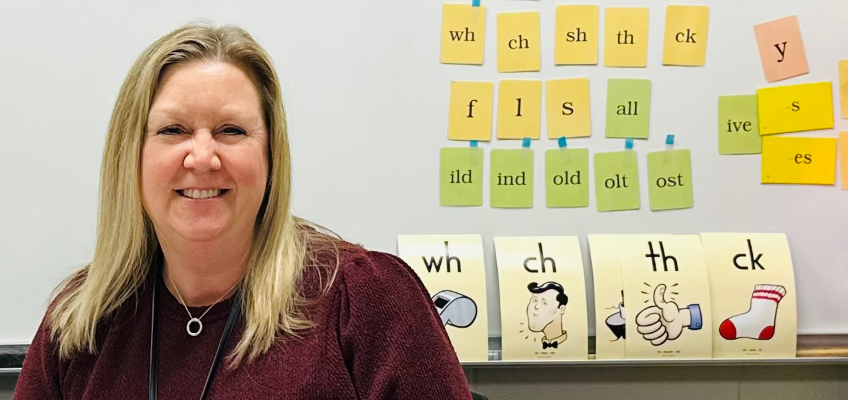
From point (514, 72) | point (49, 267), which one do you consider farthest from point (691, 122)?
point (49, 267)

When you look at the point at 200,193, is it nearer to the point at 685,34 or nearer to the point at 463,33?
the point at 463,33

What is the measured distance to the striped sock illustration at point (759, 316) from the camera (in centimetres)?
143

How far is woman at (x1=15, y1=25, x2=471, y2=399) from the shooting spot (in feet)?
3.35

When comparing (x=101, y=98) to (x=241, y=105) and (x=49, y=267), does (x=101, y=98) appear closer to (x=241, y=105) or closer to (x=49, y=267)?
(x=49, y=267)

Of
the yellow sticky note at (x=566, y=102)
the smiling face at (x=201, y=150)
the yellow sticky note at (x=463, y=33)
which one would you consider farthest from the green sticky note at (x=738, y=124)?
the smiling face at (x=201, y=150)

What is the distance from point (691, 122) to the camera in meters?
1.45

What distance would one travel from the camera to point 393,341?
1.03 metres

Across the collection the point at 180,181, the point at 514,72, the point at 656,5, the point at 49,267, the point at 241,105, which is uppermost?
the point at 656,5

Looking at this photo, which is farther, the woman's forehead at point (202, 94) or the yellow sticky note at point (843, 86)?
the yellow sticky note at point (843, 86)

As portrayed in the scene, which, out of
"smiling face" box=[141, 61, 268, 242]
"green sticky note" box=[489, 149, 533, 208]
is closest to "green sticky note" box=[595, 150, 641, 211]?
"green sticky note" box=[489, 149, 533, 208]

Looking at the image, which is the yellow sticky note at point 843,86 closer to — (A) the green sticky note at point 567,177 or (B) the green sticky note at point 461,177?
(A) the green sticky note at point 567,177

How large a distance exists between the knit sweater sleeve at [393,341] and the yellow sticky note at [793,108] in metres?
0.78

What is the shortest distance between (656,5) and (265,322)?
35.4 inches

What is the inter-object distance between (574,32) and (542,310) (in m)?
0.50
